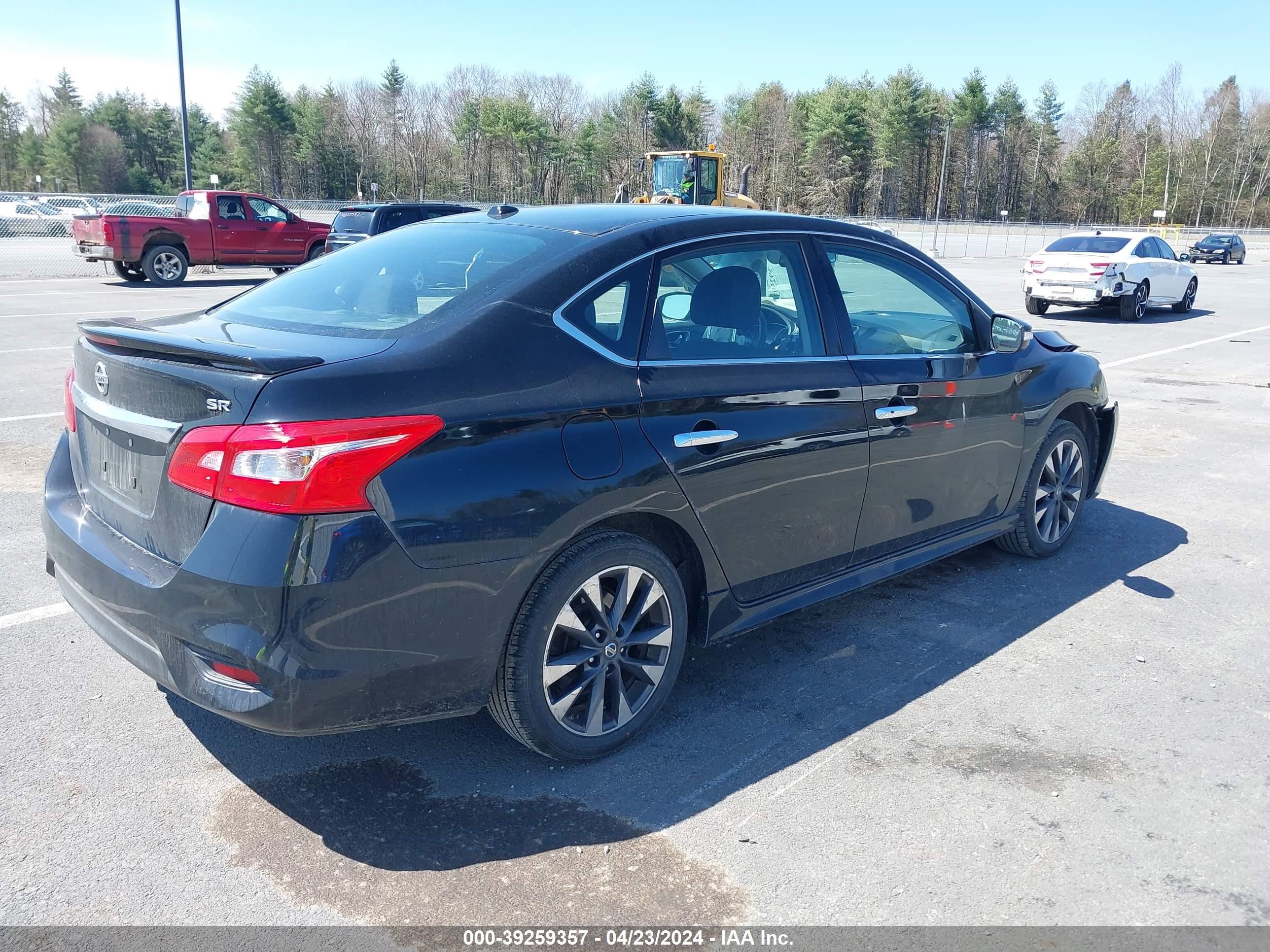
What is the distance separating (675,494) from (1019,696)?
1.65 meters

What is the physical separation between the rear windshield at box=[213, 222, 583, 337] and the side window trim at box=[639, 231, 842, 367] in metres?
0.32

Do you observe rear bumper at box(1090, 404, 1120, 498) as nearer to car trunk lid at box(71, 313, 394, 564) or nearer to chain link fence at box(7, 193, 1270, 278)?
chain link fence at box(7, 193, 1270, 278)

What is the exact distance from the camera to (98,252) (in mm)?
20516

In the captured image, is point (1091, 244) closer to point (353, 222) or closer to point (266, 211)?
point (353, 222)

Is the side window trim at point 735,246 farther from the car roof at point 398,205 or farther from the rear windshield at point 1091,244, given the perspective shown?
the rear windshield at point 1091,244

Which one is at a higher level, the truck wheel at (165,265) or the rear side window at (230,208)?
the rear side window at (230,208)

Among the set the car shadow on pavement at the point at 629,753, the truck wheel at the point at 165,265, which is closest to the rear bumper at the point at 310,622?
the car shadow on pavement at the point at 629,753

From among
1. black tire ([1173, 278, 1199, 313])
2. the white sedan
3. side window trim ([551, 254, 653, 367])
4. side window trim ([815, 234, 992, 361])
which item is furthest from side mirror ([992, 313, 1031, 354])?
black tire ([1173, 278, 1199, 313])

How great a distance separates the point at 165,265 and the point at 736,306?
20.6 m

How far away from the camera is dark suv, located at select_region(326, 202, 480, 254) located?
18.3 m

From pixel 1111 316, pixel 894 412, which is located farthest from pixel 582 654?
pixel 1111 316

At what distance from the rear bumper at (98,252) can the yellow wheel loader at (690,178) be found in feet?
45.1

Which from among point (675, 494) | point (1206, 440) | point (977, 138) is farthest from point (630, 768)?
point (977, 138)

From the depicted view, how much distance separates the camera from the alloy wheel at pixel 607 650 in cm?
312
